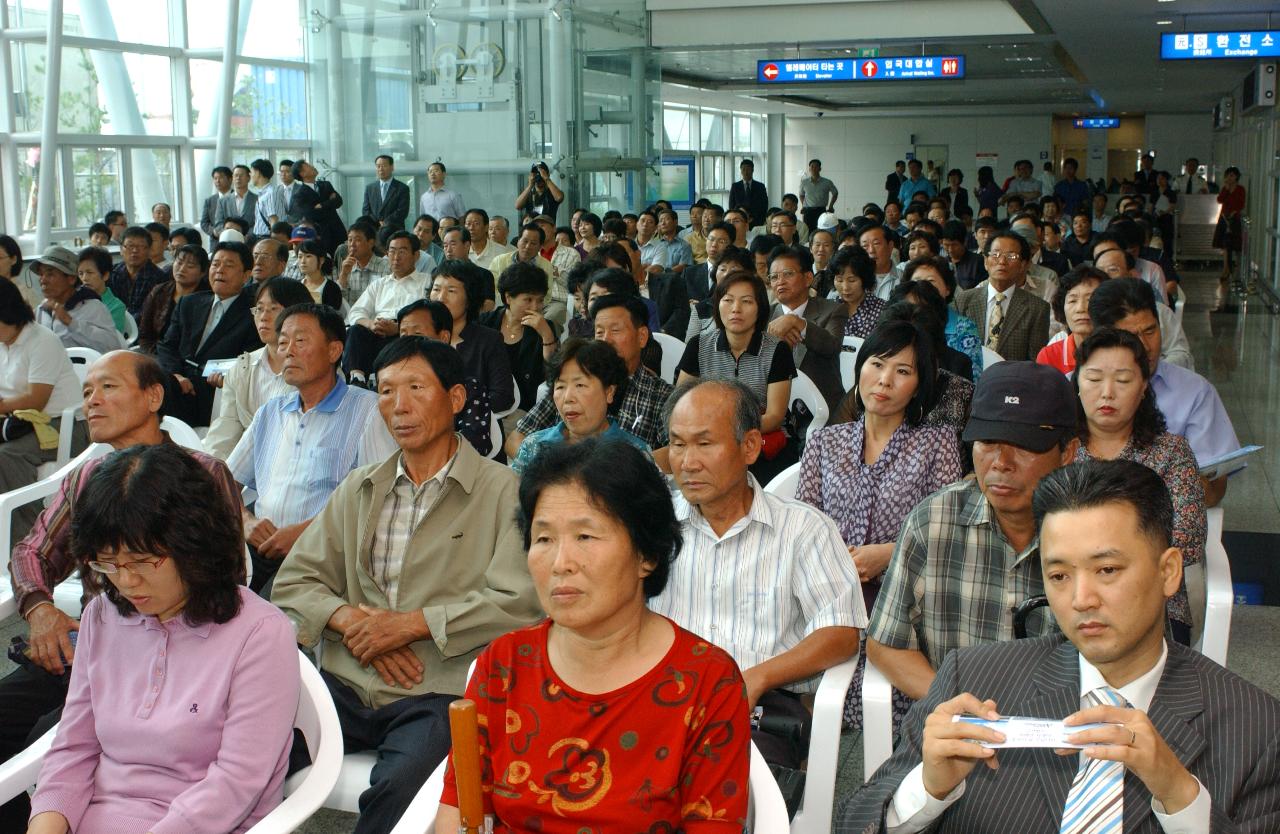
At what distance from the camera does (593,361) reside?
3918mm

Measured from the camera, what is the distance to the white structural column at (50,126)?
1055 centimetres

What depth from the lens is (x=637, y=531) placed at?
1957 millimetres

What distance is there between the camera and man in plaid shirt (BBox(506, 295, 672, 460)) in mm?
4406

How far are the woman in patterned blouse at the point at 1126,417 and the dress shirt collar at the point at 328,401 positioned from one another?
2229 mm

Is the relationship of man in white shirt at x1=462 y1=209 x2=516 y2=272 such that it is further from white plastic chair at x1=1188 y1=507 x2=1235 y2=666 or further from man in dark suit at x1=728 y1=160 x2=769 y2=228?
white plastic chair at x1=1188 y1=507 x2=1235 y2=666

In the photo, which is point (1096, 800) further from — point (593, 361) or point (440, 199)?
point (440, 199)

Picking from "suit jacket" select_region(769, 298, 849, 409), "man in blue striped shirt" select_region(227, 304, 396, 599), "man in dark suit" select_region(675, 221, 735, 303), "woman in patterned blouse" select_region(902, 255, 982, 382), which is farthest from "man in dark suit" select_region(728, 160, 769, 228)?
"man in blue striped shirt" select_region(227, 304, 396, 599)

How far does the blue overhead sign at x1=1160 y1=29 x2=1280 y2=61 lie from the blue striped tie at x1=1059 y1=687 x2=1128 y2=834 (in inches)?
442

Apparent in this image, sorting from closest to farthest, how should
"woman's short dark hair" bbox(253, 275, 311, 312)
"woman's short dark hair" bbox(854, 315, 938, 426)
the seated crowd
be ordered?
the seated crowd, "woman's short dark hair" bbox(854, 315, 938, 426), "woman's short dark hair" bbox(253, 275, 311, 312)

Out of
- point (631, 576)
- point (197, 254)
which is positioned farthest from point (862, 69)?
point (631, 576)

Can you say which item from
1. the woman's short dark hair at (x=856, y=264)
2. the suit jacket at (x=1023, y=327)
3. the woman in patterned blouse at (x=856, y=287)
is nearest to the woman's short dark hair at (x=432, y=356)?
the woman in patterned blouse at (x=856, y=287)

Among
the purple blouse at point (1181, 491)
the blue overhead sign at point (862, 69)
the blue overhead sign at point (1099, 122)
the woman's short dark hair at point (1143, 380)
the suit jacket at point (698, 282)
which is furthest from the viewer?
the blue overhead sign at point (1099, 122)

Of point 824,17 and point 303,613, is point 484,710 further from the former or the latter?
point 824,17

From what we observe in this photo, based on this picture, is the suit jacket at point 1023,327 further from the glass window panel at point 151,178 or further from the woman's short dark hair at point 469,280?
the glass window panel at point 151,178
